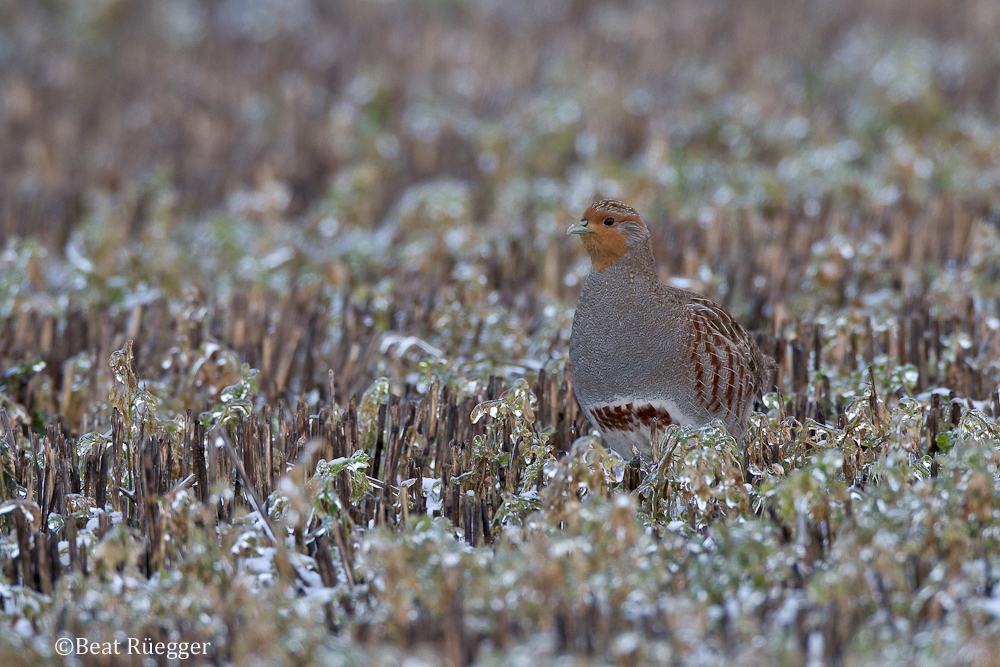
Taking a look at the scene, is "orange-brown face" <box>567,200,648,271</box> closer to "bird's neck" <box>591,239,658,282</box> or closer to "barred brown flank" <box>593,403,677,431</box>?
"bird's neck" <box>591,239,658,282</box>

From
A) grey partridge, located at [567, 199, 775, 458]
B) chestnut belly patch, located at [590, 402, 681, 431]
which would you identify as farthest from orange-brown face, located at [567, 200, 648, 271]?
chestnut belly patch, located at [590, 402, 681, 431]

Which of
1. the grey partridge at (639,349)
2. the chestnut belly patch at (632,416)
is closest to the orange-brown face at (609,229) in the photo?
the grey partridge at (639,349)

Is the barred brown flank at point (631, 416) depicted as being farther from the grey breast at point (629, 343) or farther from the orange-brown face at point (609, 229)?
the orange-brown face at point (609, 229)

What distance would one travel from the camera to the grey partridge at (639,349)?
9.81ft

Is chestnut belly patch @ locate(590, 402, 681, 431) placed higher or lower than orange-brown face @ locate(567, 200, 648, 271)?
Answer: lower

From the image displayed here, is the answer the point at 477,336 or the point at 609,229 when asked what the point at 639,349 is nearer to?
the point at 609,229

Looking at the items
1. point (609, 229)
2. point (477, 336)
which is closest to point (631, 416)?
point (609, 229)

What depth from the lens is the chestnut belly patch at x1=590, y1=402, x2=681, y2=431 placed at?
3006mm

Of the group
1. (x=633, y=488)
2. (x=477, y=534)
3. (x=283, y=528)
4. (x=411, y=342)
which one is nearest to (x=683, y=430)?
(x=633, y=488)

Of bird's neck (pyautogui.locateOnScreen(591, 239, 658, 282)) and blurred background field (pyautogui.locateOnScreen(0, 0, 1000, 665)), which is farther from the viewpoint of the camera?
bird's neck (pyautogui.locateOnScreen(591, 239, 658, 282))

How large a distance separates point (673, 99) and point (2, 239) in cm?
451

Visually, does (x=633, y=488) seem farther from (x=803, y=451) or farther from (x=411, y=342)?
(x=411, y=342)

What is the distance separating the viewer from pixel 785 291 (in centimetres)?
463

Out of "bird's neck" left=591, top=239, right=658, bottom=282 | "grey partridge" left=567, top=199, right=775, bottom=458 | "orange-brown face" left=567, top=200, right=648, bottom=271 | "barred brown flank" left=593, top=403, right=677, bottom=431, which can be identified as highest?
"orange-brown face" left=567, top=200, right=648, bottom=271
